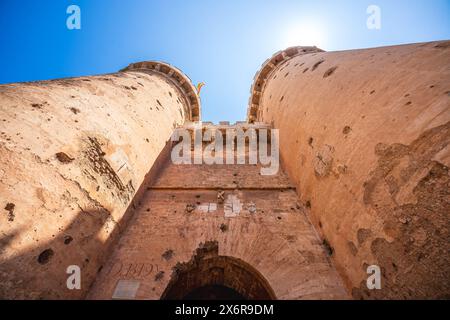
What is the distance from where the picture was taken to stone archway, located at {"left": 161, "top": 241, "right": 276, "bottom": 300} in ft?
11.1

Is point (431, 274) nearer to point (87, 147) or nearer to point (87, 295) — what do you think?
point (87, 295)

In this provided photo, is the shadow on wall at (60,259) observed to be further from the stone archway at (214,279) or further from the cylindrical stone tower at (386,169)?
the cylindrical stone tower at (386,169)

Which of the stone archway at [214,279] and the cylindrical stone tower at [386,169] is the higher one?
the cylindrical stone tower at [386,169]

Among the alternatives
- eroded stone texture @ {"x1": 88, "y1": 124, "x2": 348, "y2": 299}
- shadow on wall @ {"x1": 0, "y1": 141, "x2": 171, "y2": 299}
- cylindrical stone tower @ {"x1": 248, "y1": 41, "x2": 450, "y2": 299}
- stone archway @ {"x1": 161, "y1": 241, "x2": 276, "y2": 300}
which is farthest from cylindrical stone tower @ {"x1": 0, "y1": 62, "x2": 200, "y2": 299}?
cylindrical stone tower @ {"x1": 248, "y1": 41, "x2": 450, "y2": 299}

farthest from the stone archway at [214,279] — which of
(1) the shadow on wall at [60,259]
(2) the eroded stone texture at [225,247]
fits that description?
(1) the shadow on wall at [60,259]

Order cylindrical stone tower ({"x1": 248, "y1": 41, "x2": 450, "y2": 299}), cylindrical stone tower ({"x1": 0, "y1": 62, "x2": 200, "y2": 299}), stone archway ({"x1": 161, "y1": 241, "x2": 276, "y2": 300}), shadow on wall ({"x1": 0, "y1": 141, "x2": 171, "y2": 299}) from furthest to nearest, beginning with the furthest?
stone archway ({"x1": 161, "y1": 241, "x2": 276, "y2": 300})
cylindrical stone tower ({"x1": 0, "y1": 62, "x2": 200, "y2": 299})
shadow on wall ({"x1": 0, "y1": 141, "x2": 171, "y2": 299})
cylindrical stone tower ({"x1": 248, "y1": 41, "x2": 450, "y2": 299})

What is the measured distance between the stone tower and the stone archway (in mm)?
26

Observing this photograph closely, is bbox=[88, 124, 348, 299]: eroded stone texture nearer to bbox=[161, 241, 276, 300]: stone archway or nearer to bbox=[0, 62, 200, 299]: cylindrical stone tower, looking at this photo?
bbox=[161, 241, 276, 300]: stone archway

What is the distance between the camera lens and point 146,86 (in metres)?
7.04

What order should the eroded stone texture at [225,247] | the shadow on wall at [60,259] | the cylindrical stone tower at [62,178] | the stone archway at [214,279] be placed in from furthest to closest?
1. the stone archway at [214,279]
2. the eroded stone texture at [225,247]
3. the cylindrical stone tower at [62,178]
4. the shadow on wall at [60,259]

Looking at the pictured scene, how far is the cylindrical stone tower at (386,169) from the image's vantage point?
214 centimetres

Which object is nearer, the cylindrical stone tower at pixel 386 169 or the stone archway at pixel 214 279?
the cylindrical stone tower at pixel 386 169

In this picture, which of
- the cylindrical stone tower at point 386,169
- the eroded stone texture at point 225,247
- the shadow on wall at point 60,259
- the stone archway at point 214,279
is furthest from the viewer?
the stone archway at point 214,279
